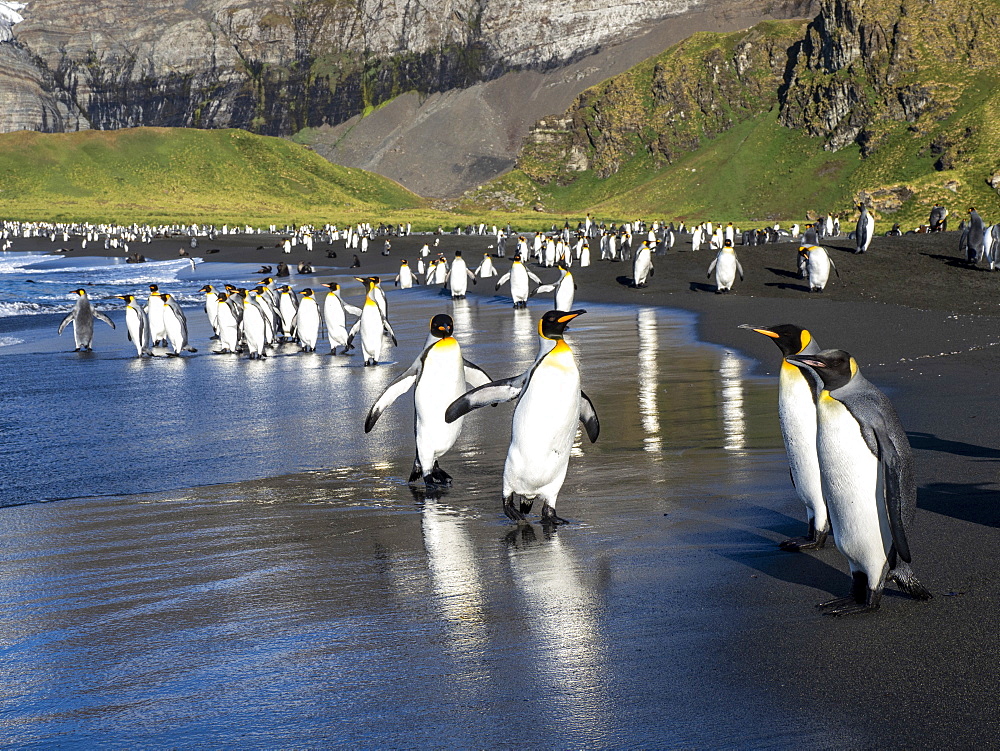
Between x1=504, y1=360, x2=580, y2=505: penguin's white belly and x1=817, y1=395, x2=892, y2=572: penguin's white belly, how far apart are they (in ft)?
6.28

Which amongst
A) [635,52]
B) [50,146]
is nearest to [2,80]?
[50,146]

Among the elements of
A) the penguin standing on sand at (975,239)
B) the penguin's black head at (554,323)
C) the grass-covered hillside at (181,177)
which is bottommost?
the penguin's black head at (554,323)

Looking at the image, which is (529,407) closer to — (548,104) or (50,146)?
(50,146)

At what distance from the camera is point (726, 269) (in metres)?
24.4

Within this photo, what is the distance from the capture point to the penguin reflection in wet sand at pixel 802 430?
5.32 m

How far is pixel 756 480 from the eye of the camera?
6.83 m

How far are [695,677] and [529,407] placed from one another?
2.62 m

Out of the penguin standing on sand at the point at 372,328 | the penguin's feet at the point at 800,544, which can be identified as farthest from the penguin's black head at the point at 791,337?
the penguin standing on sand at the point at 372,328

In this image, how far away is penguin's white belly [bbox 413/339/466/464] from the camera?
728 cm

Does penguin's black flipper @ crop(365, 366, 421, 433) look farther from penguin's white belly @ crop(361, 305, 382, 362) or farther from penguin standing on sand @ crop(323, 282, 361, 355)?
penguin standing on sand @ crop(323, 282, 361, 355)

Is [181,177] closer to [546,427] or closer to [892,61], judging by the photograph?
[892,61]

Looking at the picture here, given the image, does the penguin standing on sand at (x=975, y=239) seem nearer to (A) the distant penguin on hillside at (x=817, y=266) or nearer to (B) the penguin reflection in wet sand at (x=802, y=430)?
(A) the distant penguin on hillside at (x=817, y=266)

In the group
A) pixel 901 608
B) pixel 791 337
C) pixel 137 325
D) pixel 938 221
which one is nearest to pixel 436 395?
pixel 791 337

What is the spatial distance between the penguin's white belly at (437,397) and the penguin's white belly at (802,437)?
2.52 meters
